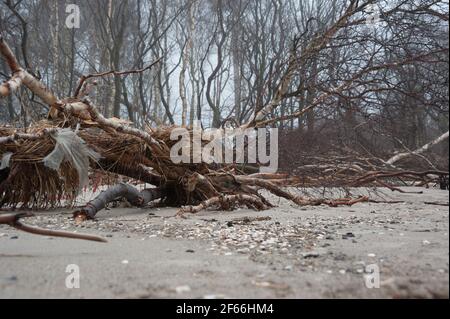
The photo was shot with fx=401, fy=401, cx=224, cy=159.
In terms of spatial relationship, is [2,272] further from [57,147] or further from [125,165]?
[125,165]

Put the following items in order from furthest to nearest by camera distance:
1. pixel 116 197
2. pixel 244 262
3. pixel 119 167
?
pixel 119 167 → pixel 116 197 → pixel 244 262

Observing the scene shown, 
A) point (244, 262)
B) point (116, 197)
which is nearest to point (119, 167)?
point (116, 197)

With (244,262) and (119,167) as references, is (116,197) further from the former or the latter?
(244,262)

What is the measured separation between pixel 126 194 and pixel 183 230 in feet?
4.30

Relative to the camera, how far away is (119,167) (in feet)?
11.9

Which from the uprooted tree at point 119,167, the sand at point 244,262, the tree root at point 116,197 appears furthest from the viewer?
the uprooted tree at point 119,167

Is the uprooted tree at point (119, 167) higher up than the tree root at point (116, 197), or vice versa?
the uprooted tree at point (119, 167)

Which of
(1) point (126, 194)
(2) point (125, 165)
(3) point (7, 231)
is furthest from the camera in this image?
(2) point (125, 165)

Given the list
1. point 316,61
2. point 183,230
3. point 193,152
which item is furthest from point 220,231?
point 316,61

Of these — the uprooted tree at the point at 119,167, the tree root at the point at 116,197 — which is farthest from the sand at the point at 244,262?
the uprooted tree at the point at 119,167

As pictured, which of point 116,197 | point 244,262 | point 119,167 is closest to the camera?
point 244,262

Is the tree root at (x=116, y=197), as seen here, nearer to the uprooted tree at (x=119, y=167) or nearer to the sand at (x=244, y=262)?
the uprooted tree at (x=119, y=167)

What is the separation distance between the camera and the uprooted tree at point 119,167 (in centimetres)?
301
